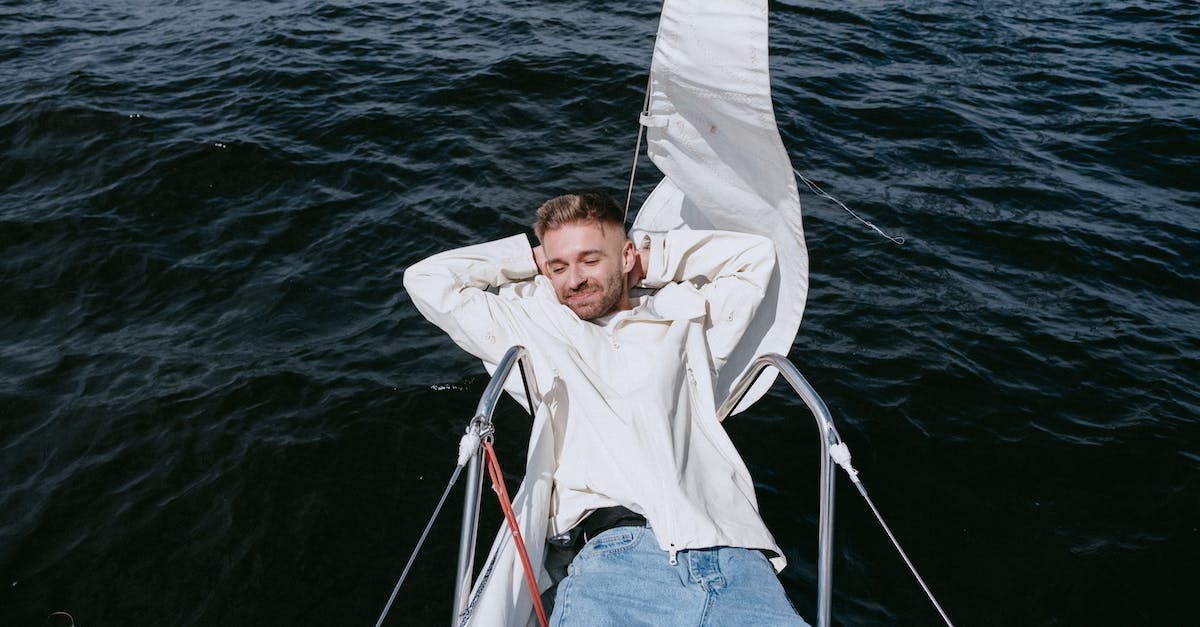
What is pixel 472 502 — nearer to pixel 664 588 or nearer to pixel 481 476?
pixel 481 476

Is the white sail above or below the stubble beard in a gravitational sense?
above

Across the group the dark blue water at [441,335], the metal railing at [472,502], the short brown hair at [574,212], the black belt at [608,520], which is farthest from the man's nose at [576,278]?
the dark blue water at [441,335]

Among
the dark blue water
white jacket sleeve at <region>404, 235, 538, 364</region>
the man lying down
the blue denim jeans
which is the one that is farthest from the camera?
the dark blue water

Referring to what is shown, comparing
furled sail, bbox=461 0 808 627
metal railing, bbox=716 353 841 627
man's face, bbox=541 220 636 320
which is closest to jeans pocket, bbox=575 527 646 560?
furled sail, bbox=461 0 808 627

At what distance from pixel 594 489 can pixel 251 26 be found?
40.7 ft

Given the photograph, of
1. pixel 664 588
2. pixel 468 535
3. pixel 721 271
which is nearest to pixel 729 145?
pixel 721 271

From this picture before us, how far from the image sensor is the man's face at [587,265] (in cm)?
360

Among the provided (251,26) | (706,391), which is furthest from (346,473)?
(251,26)

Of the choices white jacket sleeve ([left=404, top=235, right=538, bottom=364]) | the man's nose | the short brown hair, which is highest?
the short brown hair

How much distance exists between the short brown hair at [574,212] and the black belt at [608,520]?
1.34 meters

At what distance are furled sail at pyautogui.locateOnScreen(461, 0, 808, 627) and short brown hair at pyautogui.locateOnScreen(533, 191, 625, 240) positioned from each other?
0.83 metres

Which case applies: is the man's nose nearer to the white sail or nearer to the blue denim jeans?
the white sail

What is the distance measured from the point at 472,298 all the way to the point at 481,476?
106 centimetres

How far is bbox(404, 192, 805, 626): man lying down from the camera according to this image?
2.77 m
